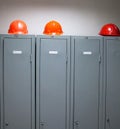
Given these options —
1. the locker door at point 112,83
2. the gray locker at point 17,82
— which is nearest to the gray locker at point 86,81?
the locker door at point 112,83

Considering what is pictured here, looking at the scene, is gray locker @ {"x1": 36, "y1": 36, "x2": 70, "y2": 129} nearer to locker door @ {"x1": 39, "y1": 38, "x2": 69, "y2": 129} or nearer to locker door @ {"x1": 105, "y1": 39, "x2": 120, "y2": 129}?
locker door @ {"x1": 39, "y1": 38, "x2": 69, "y2": 129}

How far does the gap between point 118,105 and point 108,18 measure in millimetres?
1400

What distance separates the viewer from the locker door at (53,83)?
2.30m

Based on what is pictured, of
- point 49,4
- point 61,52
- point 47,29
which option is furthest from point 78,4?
point 61,52

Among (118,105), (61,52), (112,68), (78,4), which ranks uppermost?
(78,4)

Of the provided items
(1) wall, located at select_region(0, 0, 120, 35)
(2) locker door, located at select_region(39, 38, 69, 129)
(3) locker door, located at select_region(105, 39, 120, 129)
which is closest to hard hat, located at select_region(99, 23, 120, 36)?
(3) locker door, located at select_region(105, 39, 120, 129)

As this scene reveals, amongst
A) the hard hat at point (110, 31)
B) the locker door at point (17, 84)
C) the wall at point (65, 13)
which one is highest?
the wall at point (65, 13)

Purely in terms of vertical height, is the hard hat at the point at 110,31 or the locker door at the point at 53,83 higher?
the hard hat at the point at 110,31

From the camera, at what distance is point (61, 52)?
2.31 m

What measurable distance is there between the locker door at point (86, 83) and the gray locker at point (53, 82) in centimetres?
11

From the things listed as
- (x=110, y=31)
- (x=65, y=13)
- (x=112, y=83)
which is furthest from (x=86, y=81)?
(x=65, y=13)

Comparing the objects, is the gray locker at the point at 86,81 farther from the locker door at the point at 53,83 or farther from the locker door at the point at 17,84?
the locker door at the point at 17,84

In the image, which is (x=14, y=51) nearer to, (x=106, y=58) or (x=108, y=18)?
(x=106, y=58)

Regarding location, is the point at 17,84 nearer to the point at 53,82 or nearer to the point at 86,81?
the point at 53,82
